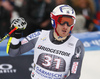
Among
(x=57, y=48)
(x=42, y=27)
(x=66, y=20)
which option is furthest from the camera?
(x=42, y=27)

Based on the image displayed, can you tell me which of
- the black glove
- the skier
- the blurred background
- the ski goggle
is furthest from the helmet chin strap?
the blurred background

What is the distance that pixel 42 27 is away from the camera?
180 inches

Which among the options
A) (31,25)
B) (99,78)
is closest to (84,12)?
(31,25)

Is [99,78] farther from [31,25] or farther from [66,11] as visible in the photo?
[31,25]

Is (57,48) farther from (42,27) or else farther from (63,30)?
(42,27)

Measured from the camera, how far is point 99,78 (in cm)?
310

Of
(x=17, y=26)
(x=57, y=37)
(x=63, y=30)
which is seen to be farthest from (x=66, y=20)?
(x=17, y=26)

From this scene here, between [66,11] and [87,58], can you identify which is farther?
[87,58]

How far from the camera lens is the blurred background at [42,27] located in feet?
10.2

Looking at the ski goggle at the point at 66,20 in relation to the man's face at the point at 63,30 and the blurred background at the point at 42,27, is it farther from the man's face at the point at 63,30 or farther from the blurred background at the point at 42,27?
the blurred background at the point at 42,27

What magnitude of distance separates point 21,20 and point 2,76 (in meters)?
1.11

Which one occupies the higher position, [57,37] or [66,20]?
[66,20]

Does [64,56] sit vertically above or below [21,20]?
below

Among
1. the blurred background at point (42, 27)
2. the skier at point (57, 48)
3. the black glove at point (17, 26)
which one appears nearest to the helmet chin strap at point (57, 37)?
the skier at point (57, 48)
